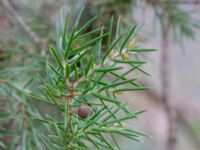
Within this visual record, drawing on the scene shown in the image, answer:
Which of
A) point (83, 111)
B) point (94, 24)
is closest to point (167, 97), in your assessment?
point (94, 24)

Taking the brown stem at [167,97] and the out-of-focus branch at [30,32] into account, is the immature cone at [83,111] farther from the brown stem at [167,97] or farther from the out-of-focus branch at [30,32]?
the brown stem at [167,97]

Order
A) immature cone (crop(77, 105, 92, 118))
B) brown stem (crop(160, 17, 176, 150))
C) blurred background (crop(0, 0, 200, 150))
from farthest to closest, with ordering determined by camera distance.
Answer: brown stem (crop(160, 17, 176, 150))
blurred background (crop(0, 0, 200, 150))
immature cone (crop(77, 105, 92, 118))

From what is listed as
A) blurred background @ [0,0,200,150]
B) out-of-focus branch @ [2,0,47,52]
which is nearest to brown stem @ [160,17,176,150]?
blurred background @ [0,0,200,150]

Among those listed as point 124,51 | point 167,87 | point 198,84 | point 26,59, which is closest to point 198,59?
point 198,84

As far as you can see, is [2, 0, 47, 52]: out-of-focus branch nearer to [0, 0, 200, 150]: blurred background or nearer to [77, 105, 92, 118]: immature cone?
[0, 0, 200, 150]: blurred background

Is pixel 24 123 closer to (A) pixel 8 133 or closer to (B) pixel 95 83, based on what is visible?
(A) pixel 8 133

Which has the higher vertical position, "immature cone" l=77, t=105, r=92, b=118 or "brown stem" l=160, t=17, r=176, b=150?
"brown stem" l=160, t=17, r=176, b=150

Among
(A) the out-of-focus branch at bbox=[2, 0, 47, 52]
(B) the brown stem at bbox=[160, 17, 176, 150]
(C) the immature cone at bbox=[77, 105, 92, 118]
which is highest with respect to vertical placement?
(B) the brown stem at bbox=[160, 17, 176, 150]

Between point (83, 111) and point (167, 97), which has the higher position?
point (167, 97)

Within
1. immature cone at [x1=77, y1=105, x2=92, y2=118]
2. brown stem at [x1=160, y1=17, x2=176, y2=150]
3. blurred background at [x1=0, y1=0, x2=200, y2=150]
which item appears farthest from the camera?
brown stem at [x1=160, y1=17, x2=176, y2=150]

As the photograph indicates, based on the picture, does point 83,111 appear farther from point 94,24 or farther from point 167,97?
point 167,97

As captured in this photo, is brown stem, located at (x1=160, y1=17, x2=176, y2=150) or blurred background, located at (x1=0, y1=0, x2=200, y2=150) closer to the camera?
blurred background, located at (x1=0, y1=0, x2=200, y2=150)
